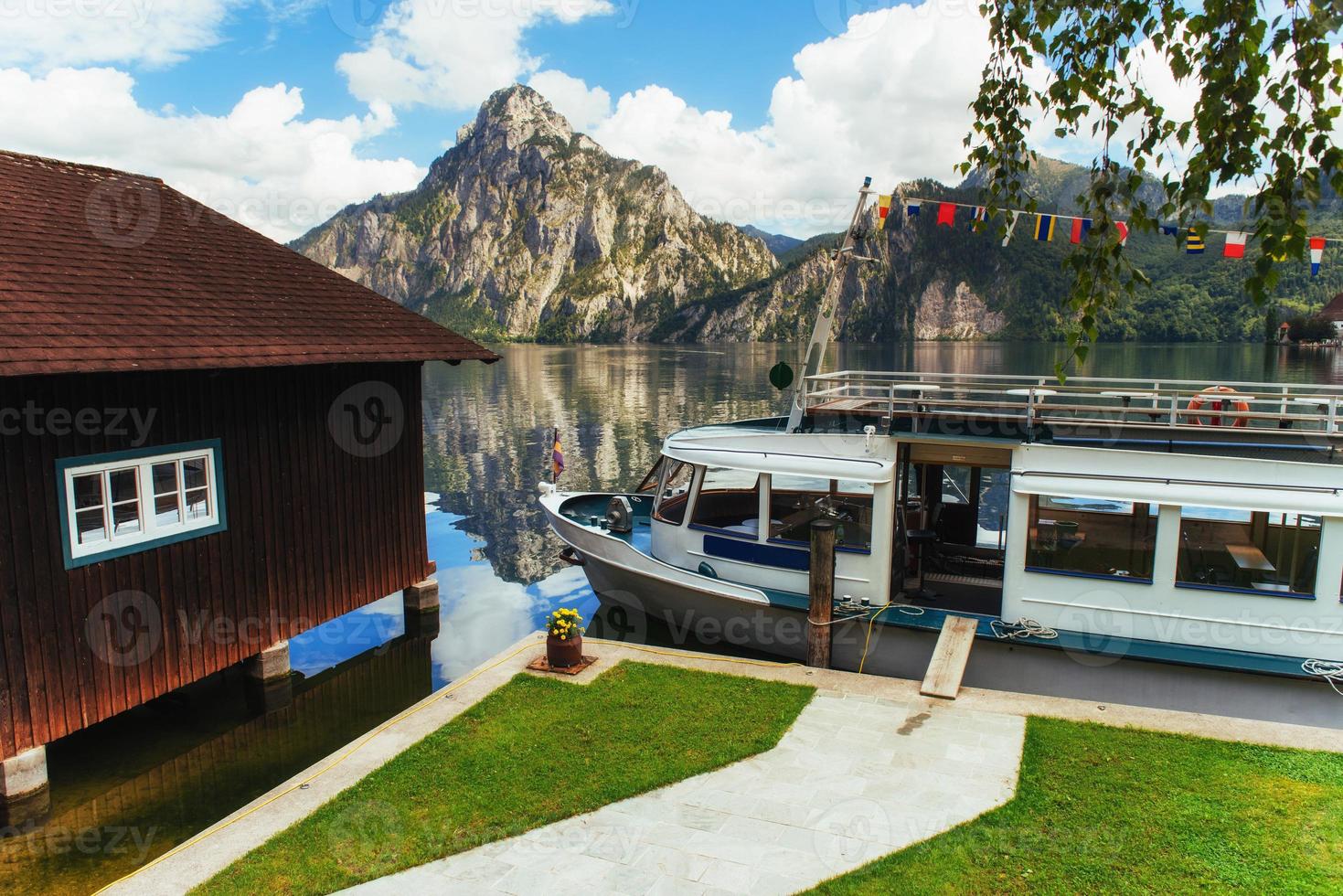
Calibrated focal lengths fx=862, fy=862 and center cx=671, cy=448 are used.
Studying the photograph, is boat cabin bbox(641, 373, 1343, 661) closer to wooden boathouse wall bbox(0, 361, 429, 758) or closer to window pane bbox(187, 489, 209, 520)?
wooden boathouse wall bbox(0, 361, 429, 758)

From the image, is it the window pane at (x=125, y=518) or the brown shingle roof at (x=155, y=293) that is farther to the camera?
the window pane at (x=125, y=518)

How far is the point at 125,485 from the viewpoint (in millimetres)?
9469

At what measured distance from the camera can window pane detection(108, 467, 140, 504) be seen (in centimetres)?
938

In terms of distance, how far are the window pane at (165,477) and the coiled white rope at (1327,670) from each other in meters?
12.9

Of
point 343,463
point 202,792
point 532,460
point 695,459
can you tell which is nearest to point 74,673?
point 202,792

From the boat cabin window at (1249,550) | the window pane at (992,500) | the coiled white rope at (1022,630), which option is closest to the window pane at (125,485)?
the coiled white rope at (1022,630)

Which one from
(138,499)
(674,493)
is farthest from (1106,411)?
(138,499)

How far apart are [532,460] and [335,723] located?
Result: 22993 mm

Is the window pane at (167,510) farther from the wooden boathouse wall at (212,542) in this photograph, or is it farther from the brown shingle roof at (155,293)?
the brown shingle roof at (155,293)

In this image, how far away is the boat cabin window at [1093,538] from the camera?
10.5m

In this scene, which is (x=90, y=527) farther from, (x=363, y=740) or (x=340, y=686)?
(x=340, y=686)

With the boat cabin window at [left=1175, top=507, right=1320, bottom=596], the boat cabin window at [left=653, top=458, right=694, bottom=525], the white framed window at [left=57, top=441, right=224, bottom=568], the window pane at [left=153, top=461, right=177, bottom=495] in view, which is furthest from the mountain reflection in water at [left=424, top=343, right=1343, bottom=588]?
the window pane at [left=153, top=461, right=177, bottom=495]

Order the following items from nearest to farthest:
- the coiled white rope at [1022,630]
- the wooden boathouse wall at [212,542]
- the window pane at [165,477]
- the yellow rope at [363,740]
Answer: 1. the yellow rope at [363,740]
2. the wooden boathouse wall at [212,542]
3. the window pane at [165,477]
4. the coiled white rope at [1022,630]

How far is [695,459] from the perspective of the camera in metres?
12.9
